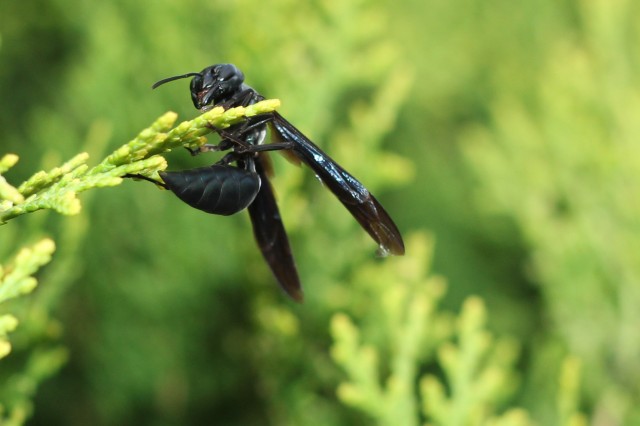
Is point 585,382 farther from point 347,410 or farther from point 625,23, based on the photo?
point 625,23

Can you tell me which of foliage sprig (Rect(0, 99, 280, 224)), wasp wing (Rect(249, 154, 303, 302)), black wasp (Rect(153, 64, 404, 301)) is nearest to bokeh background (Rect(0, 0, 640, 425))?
wasp wing (Rect(249, 154, 303, 302))

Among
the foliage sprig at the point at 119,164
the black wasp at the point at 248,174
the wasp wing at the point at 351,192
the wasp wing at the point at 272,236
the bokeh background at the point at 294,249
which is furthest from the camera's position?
the bokeh background at the point at 294,249

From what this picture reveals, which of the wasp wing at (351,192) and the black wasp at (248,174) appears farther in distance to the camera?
the wasp wing at (351,192)

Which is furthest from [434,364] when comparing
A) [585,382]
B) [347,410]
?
[347,410]

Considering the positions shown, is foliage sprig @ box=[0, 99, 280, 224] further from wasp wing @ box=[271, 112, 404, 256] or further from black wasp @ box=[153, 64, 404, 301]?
wasp wing @ box=[271, 112, 404, 256]

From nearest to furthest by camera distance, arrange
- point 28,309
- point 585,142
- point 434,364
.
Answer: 1. point 28,309
2. point 585,142
3. point 434,364

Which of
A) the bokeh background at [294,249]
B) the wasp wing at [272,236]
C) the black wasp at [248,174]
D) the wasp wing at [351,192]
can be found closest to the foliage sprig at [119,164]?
the black wasp at [248,174]

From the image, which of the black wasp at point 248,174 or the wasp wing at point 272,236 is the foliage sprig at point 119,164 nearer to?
the black wasp at point 248,174
